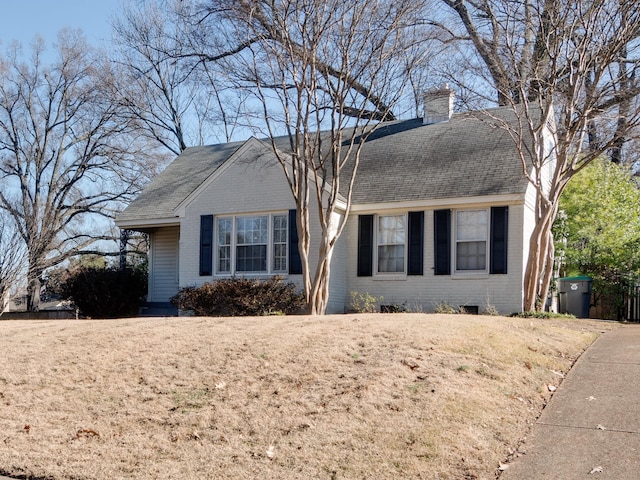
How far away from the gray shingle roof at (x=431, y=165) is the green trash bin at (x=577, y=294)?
382cm

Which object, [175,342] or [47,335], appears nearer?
[175,342]

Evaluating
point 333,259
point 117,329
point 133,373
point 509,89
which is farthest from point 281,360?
point 509,89

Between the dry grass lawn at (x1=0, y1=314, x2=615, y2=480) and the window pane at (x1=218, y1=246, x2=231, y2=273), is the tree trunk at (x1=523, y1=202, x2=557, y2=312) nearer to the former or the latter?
the dry grass lawn at (x1=0, y1=314, x2=615, y2=480)

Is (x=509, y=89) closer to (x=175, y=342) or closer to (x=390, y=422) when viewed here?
(x=175, y=342)

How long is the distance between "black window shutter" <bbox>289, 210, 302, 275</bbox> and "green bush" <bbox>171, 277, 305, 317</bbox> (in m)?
0.54

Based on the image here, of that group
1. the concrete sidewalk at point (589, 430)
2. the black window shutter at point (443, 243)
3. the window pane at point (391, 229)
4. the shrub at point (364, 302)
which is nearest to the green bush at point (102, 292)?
the shrub at point (364, 302)

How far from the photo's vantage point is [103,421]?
24.3 feet

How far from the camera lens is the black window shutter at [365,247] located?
17.7m

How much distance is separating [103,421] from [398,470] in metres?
3.38

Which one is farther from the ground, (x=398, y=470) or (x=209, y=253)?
(x=209, y=253)

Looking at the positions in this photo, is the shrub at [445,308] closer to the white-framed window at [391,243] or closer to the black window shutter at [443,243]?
the black window shutter at [443,243]

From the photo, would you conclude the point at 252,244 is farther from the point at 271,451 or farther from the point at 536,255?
the point at 271,451

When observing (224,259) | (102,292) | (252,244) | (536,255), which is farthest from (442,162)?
(102,292)

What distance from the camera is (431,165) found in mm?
18219
